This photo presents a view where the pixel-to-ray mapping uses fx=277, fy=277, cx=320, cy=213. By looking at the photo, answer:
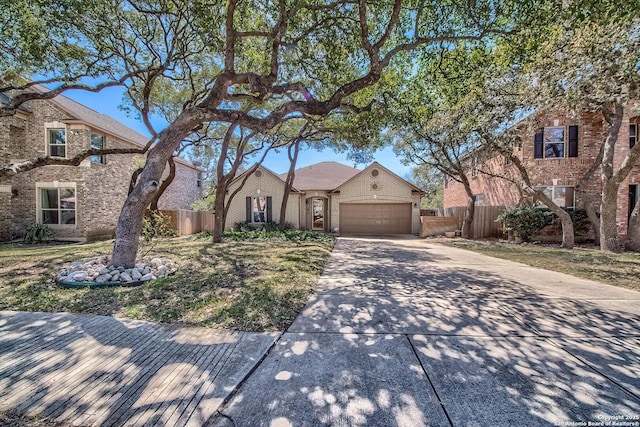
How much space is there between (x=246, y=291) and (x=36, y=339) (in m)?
2.59

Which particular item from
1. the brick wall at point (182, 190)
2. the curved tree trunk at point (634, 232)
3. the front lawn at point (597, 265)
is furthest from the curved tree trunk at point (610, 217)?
the brick wall at point (182, 190)

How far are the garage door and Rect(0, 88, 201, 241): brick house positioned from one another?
14.0m

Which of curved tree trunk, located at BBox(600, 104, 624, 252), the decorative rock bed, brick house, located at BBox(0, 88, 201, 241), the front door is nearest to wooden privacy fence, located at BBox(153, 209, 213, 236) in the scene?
brick house, located at BBox(0, 88, 201, 241)

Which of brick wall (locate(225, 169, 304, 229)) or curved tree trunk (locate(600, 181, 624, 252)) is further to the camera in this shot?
brick wall (locate(225, 169, 304, 229))

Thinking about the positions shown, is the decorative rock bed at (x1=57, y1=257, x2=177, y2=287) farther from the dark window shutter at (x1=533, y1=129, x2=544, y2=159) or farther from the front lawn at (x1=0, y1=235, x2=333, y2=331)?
the dark window shutter at (x1=533, y1=129, x2=544, y2=159)

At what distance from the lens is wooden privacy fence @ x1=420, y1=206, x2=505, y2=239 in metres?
15.8

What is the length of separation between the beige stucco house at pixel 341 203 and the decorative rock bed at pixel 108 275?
43.5ft

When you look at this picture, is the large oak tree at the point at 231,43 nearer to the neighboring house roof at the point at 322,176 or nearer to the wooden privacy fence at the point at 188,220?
the wooden privacy fence at the point at 188,220

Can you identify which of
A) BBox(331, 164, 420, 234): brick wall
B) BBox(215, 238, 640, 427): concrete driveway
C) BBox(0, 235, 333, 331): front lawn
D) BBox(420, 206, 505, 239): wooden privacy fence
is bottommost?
BBox(215, 238, 640, 427): concrete driveway

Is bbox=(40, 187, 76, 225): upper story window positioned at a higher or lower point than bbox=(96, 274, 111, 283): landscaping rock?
higher

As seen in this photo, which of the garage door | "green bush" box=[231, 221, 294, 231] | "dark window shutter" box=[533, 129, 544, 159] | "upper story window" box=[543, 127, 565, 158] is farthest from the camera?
the garage door

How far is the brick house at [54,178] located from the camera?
1259cm

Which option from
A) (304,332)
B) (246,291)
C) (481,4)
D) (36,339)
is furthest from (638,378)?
(481,4)

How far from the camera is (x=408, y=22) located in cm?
740
